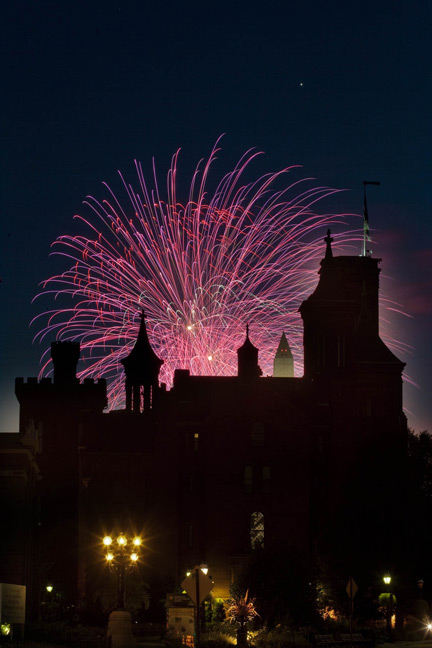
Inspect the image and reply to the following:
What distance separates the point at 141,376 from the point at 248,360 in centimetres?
1071

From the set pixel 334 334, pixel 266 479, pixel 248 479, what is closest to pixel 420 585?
pixel 266 479

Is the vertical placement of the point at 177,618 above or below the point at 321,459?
below

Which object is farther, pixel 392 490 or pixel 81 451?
pixel 81 451

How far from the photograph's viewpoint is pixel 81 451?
9731cm

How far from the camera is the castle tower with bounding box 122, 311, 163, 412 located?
102 m

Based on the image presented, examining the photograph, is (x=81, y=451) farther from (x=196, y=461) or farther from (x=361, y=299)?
(x=361, y=299)

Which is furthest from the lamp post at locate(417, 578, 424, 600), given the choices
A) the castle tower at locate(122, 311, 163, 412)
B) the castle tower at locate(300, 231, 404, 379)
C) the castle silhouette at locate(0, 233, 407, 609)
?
the castle tower at locate(122, 311, 163, 412)

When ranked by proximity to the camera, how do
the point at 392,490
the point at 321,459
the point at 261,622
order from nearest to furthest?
the point at 261,622, the point at 392,490, the point at 321,459

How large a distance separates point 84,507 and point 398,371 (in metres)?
28.8

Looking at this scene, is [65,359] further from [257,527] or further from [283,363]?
[283,363]

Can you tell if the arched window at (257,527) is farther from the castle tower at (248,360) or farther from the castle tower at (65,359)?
the castle tower at (65,359)

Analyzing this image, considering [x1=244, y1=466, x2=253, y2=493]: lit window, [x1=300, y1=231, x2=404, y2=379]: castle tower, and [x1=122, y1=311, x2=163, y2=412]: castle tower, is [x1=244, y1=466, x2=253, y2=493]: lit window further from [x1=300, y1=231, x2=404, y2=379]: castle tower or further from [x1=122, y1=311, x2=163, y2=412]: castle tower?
[x1=122, y1=311, x2=163, y2=412]: castle tower

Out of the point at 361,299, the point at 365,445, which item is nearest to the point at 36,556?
the point at 365,445

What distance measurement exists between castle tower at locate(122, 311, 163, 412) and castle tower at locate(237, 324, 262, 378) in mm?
8570
